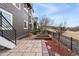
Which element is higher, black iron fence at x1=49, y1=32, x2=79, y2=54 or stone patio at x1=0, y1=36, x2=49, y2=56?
black iron fence at x1=49, y1=32, x2=79, y2=54

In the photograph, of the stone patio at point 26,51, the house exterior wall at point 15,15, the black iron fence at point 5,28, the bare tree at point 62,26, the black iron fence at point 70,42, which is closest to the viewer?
the stone patio at point 26,51

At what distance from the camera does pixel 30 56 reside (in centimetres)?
463

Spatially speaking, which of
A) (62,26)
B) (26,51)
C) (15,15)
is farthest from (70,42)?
(15,15)

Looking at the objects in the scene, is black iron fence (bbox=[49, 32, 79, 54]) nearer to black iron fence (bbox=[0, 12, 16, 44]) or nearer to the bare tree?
the bare tree

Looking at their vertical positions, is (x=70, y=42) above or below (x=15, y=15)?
below

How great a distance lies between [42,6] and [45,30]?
1.20m

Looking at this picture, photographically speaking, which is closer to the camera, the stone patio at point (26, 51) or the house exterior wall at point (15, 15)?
the stone patio at point (26, 51)

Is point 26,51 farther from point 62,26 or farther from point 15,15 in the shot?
point 15,15

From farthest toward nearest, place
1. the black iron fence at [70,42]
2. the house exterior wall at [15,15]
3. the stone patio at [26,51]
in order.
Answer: the house exterior wall at [15,15] → the black iron fence at [70,42] → the stone patio at [26,51]

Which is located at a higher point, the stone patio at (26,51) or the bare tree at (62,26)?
the bare tree at (62,26)

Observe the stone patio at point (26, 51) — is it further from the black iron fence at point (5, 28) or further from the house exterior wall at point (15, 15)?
the house exterior wall at point (15, 15)

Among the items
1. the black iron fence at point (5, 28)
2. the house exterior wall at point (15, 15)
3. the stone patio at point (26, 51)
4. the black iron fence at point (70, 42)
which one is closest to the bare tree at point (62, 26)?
the black iron fence at point (70, 42)

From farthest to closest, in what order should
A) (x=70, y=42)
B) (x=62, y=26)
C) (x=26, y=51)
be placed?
(x=70, y=42), (x=62, y=26), (x=26, y=51)

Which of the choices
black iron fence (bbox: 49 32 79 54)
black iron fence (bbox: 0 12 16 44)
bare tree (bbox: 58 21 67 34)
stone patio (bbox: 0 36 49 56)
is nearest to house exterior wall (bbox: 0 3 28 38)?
black iron fence (bbox: 0 12 16 44)
